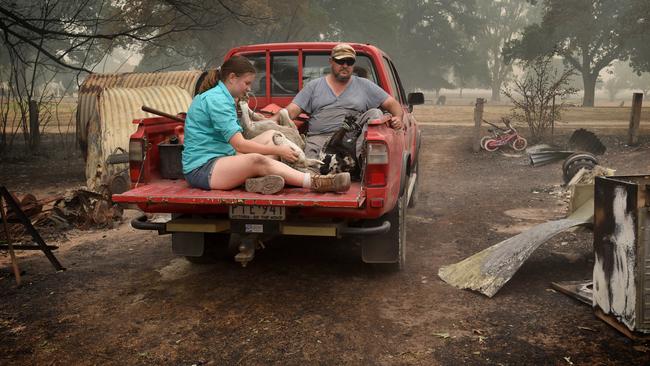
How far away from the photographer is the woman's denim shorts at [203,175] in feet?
14.0

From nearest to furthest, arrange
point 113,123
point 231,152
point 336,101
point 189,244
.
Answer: point 231,152, point 189,244, point 336,101, point 113,123

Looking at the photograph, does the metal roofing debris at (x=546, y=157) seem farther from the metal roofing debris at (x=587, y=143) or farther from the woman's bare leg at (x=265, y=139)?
the woman's bare leg at (x=265, y=139)

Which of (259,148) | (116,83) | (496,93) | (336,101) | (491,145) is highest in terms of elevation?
(496,93)

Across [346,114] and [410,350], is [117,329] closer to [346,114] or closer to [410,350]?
[410,350]

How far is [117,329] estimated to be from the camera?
3.85 metres

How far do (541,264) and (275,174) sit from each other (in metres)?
2.68

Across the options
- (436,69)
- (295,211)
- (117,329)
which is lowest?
(117,329)

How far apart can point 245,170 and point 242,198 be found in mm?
291

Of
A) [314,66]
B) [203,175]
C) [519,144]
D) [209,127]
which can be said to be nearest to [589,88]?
[519,144]

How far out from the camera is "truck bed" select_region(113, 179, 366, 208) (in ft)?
12.6

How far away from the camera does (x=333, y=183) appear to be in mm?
4051

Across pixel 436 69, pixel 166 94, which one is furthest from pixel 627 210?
pixel 436 69

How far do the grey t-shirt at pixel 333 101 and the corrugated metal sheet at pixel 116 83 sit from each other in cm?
679

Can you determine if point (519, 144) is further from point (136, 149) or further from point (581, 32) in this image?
point (581, 32)
